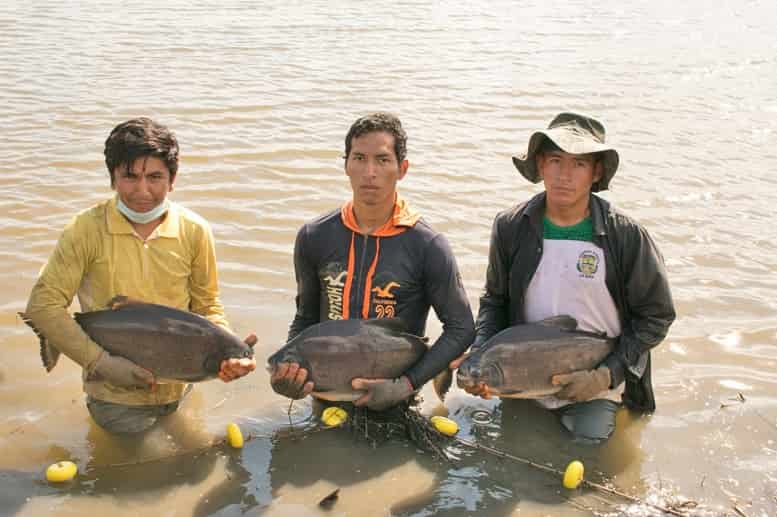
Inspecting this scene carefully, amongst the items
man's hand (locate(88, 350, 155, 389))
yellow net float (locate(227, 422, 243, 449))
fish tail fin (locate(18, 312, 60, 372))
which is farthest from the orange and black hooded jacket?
fish tail fin (locate(18, 312, 60, 372))

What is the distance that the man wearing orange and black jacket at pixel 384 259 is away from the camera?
15.3 ft

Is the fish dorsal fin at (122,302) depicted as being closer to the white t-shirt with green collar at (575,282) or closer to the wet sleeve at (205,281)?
the wet sleeve at (205,281)

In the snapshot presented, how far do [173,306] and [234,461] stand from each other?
916 mm

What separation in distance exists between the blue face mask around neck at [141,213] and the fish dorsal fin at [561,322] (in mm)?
2160

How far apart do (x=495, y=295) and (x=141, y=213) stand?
211 cm

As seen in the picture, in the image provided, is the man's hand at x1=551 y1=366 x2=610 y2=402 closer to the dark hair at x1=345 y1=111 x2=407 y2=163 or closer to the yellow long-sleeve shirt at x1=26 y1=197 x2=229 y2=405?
the dark hair at x1=345 y1=111 x2=407 y2=163

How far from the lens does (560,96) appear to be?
44.0ft

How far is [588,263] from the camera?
483 cm

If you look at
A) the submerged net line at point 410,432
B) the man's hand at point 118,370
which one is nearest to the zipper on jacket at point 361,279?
the submerged net line at point 410,432

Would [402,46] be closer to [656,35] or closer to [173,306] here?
[656,35]

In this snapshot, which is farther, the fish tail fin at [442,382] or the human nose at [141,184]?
the fish tail fin at [442,382]

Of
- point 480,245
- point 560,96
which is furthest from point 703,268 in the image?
point 560,96

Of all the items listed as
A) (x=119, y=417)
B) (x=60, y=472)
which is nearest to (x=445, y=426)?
(x=119, y=417)

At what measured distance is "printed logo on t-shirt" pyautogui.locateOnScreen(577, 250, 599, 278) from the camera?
15.8 ft
